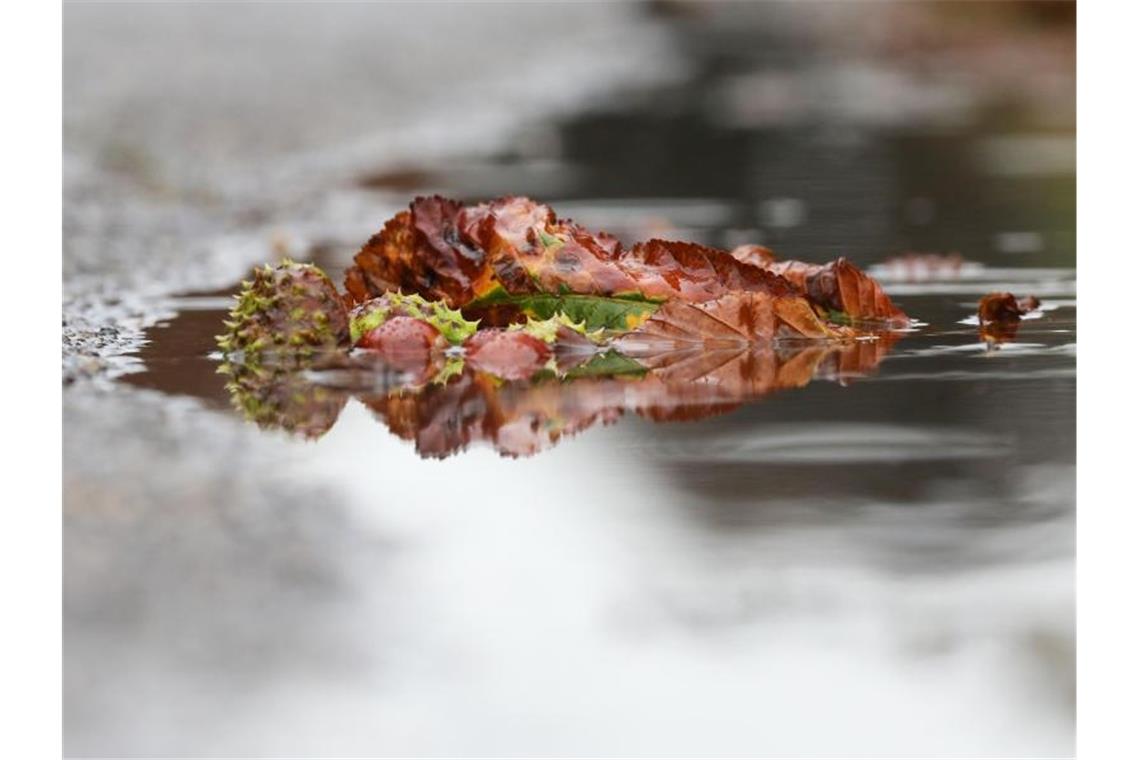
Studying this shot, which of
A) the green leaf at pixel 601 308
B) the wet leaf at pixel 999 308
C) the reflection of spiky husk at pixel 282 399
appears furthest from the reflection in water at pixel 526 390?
the wet leaf at pixel 999 308

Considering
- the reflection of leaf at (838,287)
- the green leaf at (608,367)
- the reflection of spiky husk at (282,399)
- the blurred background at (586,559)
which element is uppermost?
the reflection of leaf at (838,287)

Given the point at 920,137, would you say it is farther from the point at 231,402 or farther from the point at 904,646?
the point at 904,646

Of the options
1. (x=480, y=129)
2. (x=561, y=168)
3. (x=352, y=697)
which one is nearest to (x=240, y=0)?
(x=480, y=129)

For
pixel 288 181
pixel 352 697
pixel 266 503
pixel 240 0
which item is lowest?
pixel 352 697

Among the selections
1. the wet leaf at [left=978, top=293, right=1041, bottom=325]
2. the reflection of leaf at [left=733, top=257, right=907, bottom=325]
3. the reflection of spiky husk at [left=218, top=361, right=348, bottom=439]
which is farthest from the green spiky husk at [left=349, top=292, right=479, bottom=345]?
the wet leaf at [left=978, top=293, right=1041, bottom=325]

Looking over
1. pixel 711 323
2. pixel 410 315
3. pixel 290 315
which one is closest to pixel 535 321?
pixel 410 315

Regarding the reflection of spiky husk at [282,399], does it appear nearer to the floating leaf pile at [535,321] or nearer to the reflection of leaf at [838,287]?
the floating leaf pile at [535,321]
